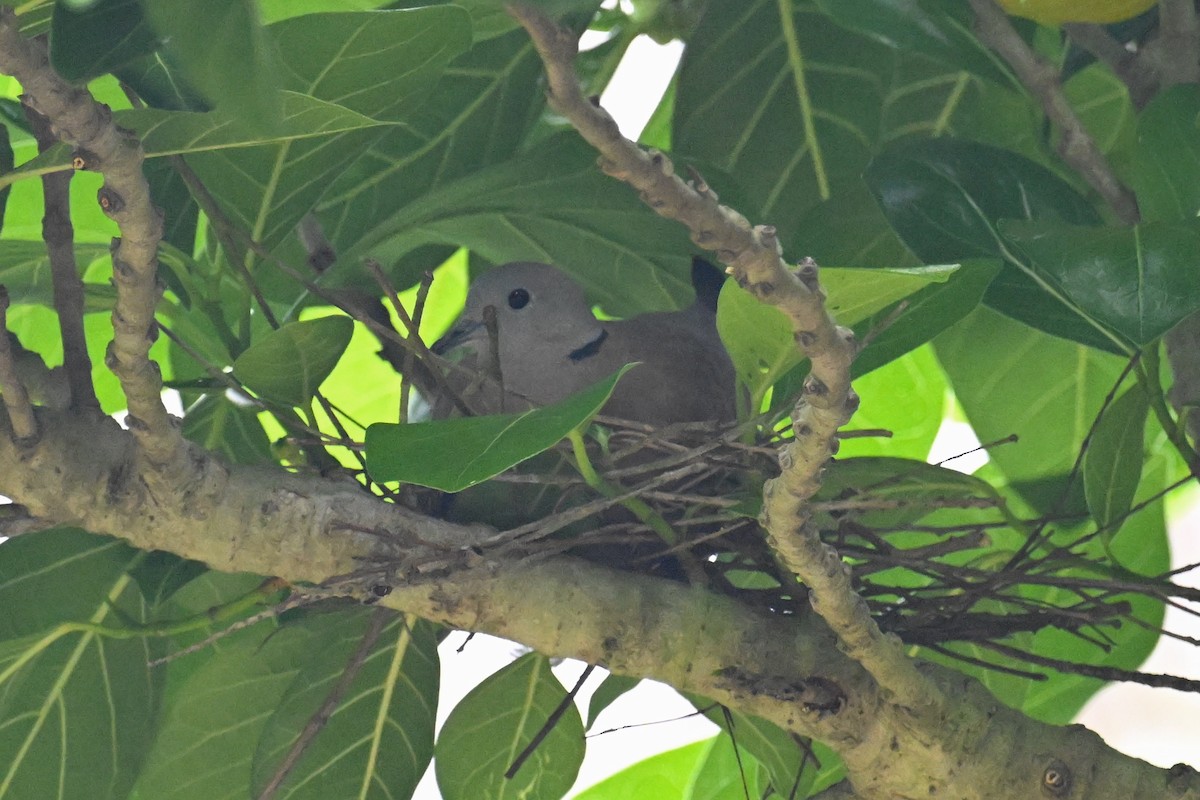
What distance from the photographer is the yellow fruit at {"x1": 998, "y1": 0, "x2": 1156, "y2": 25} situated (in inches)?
38.5

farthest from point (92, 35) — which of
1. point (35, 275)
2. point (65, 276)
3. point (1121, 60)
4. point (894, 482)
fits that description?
point (1121, 60)

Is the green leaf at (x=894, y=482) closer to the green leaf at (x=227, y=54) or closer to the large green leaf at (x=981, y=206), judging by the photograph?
the large green leaf at (x=981, y=206)

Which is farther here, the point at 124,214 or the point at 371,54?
the point at 371,54

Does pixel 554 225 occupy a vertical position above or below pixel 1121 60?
below

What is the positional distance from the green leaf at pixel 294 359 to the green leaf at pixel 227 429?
22cm

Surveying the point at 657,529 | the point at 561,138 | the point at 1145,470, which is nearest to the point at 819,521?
the point at 657,529

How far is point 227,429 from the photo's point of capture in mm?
1170

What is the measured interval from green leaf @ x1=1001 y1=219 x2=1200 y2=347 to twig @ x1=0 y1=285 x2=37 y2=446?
1.95ft

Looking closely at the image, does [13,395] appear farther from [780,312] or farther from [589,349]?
[589,349]

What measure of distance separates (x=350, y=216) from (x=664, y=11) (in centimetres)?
36

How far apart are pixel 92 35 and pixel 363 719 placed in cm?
60

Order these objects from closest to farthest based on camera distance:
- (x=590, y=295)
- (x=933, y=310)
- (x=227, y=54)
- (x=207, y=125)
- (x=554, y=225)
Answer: (x=227, y=54), (x=207, y=125), (x=933, y=310), (x=554, y=225), (x=590, y=295)

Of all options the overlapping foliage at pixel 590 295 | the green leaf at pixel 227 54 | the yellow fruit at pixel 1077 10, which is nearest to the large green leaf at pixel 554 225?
the overlapping foliage at pixel 590 295

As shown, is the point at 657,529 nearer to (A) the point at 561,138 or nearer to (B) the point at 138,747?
(A) the point at 561,138
